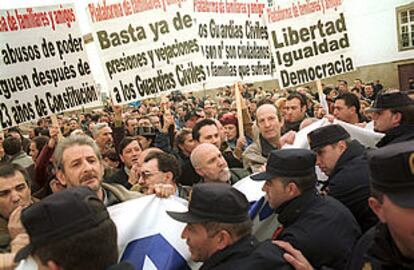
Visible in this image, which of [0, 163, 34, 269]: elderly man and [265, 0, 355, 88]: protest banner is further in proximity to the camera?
[265, 0, 355, 88]: protest banner

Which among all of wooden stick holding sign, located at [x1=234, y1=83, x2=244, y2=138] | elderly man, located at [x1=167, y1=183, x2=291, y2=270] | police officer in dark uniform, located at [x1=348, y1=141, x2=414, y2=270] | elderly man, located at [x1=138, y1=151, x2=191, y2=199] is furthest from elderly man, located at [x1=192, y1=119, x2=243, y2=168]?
police officer in dark uniform, located at [x1=348, y1=141, x2=414, y2=270]

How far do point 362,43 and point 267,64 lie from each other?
21317 mm

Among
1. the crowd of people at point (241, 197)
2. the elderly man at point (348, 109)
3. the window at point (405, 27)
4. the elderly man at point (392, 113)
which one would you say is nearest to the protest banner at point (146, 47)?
the crowd of people at point (241, 197)

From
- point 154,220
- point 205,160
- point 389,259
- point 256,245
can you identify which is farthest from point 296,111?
point 389,259

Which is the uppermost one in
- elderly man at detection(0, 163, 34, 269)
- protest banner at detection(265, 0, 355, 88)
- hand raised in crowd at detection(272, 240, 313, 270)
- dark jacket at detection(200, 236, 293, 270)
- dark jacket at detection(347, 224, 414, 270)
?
protest banner at detection(265, 0, 355, 88)

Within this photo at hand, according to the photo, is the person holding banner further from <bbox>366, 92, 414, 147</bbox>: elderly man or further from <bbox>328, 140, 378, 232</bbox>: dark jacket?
<bbox>328, 140, 378, 232</bbox>: dark jacket

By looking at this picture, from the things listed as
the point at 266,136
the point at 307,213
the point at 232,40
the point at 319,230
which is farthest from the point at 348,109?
the point at 319,230

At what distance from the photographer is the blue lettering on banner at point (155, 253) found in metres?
3.07

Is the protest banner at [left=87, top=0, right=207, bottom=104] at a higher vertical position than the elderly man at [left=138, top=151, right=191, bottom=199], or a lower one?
higher

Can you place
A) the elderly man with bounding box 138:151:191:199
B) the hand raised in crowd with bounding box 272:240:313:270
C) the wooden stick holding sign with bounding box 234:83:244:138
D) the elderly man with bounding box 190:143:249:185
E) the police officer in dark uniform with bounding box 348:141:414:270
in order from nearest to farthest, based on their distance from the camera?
the police officer in dark uniform with bounding box 348:141:414:270
the hand raised in crowd with bounding box 272:240:313:270
the elderly man with bounding box 138:151:191:199
the elderly man with bounding box 190:143:249:185
the wooden stick holding sign with bounding box 234:83:244:138

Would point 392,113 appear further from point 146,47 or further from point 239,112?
point 146,47

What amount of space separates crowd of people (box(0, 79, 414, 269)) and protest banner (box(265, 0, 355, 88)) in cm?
95

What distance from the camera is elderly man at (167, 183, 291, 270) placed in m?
2.51

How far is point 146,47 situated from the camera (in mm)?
6230
